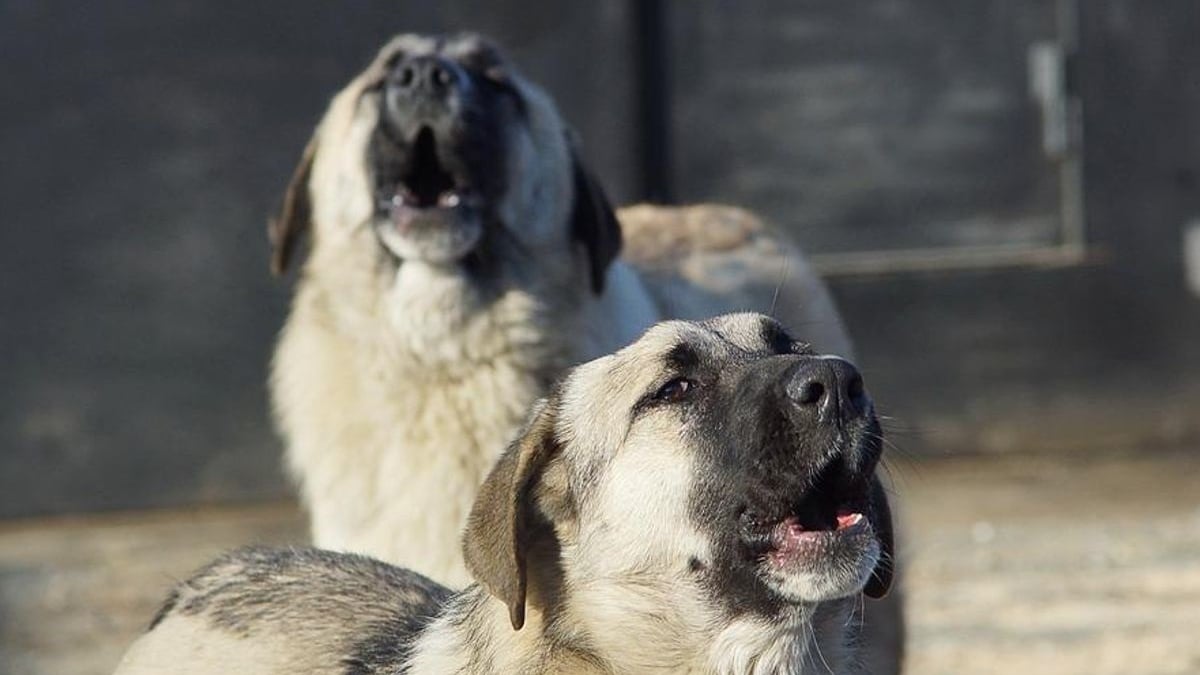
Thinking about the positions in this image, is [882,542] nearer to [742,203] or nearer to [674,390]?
[674,390]

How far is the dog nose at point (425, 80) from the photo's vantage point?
6.40 m

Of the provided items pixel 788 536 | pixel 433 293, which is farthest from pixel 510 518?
pixel 433 293

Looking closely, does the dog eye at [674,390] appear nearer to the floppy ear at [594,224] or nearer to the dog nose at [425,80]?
the floppy ear at [594,224]

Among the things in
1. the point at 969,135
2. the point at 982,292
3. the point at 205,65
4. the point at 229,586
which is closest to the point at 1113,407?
the point at 982,292

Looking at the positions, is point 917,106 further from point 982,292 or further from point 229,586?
point 229,586

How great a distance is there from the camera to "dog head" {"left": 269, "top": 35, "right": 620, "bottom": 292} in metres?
6.36

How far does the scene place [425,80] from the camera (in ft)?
21.0

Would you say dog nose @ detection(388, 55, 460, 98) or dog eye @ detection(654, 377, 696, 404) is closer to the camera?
dog eye @ detection(654, 377, 696, 404)

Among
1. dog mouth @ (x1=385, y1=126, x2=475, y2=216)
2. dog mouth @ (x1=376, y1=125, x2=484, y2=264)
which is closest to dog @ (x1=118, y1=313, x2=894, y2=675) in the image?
dog mouth @ (x1=376, y1=125, x2=484, y2=264)

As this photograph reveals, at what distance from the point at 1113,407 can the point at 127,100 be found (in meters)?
5.63

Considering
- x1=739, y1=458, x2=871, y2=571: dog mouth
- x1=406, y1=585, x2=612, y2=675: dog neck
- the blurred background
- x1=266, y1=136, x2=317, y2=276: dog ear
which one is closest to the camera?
x1=739, y1=458, x2=871, y2=571: dog mouth

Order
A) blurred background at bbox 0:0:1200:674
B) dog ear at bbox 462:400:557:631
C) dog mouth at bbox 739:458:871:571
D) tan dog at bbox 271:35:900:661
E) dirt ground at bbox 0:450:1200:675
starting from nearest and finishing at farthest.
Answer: dog mouth at bbox 739:458:871:571, dog ear at bbox 462:400:557:631, tan dog at bbox 271:35:900:661, dirt ground at bbox 0:450:1200:675, blurred background at bbox 0:0:1200:674

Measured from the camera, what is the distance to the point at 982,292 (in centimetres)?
1188

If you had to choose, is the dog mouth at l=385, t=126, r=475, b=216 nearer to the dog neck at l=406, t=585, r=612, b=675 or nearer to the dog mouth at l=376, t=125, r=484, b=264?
the dog mouth at l=376, t=125, r=484, b=264
